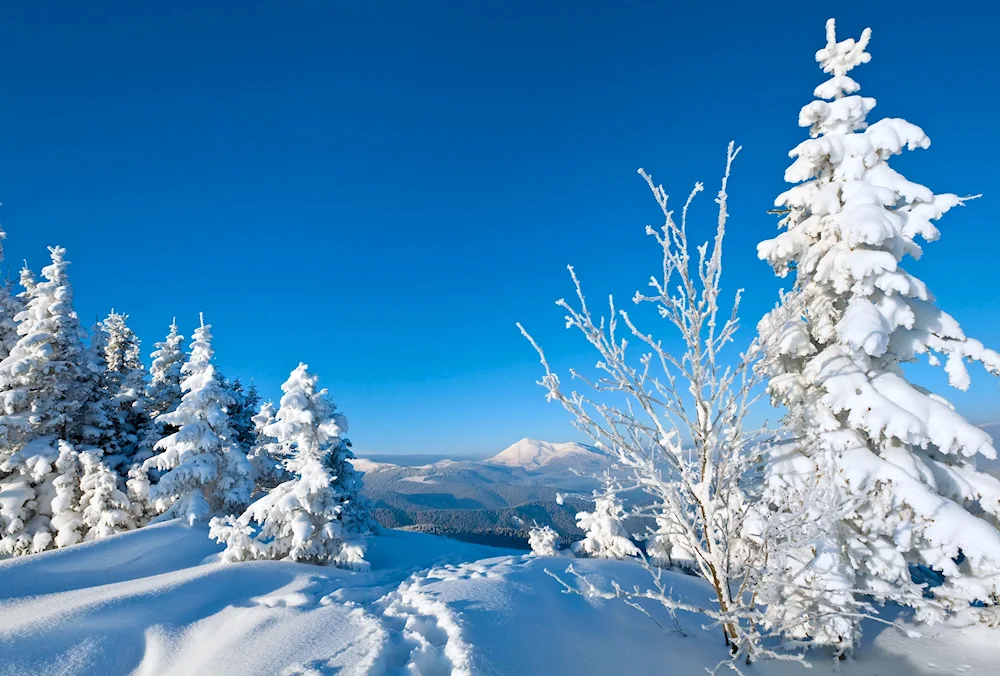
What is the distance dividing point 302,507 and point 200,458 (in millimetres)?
7965

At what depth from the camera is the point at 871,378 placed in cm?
933

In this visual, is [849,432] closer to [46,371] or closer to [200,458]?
[200,458]

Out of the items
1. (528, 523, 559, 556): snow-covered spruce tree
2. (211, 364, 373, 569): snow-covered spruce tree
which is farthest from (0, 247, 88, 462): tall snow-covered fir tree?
(528, 523, 559, 556): snow-covered spruce tree

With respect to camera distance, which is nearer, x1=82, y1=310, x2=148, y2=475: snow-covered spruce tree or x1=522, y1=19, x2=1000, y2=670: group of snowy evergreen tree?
x1=522, y1=19, x2=1000, y2=670: group of snowy evergreen tree

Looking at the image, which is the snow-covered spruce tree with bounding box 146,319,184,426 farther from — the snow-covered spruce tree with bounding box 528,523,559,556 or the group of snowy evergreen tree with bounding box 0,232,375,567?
the snow-covered spruce tree with bounding box 528,523,559,556

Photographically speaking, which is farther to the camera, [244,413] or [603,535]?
[244,413]

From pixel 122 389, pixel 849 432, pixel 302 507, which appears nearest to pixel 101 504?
pixel 122 389

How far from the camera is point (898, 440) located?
9.16 meters

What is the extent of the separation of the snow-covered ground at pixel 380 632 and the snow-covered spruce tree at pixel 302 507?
254cm

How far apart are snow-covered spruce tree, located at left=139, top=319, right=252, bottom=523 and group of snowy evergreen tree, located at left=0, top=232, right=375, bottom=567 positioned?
0.16ft

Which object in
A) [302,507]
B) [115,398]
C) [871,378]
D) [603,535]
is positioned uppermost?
[115,398]

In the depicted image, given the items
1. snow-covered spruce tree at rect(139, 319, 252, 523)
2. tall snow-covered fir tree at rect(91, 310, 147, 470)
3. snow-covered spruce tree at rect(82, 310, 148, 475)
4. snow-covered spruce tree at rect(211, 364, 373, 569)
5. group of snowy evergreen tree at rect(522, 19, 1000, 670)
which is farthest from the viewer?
tall snow-covered fir tree at rect(91, 310, 147, 470)

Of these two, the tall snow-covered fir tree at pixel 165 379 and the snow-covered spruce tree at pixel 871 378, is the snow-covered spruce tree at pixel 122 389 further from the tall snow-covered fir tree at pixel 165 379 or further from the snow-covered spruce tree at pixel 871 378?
the snow-covered spruce tree at pixel 871 378

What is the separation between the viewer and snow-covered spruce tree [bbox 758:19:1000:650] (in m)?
8.23
